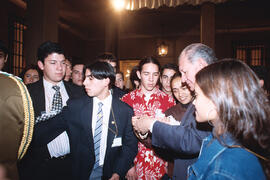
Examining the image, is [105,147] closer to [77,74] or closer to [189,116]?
[189,116]

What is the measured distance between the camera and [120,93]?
9.89 feet

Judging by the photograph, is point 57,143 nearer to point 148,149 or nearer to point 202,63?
point 148,149

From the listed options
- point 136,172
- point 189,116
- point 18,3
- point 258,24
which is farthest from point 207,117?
point 258,24

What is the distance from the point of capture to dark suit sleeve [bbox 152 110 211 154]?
1.31 metres

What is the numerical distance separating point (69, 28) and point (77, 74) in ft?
23.1

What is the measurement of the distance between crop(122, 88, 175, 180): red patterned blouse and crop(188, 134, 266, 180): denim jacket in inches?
46.9

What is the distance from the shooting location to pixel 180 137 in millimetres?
1344

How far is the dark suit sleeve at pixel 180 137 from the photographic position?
4.31ft

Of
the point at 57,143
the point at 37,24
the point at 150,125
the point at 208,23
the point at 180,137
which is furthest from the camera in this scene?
the point at 208,23

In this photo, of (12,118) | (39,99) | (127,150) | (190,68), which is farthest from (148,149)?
(12,118)

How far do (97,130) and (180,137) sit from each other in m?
0.91

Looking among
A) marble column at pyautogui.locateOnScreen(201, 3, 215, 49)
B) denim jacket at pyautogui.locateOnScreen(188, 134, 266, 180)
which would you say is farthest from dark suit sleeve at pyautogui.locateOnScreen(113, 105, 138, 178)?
marble column at pyautogui.locateOnScreen(201, 3, 215, 49)

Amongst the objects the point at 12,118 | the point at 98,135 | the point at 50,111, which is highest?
the point at 12,118

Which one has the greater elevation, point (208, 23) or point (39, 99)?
point (208, 23)
